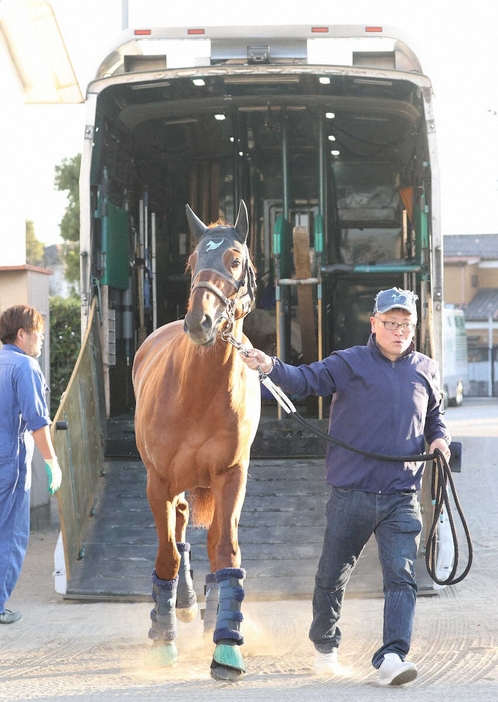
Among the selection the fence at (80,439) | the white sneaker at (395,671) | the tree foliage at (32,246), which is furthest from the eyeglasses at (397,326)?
the tree foliage at (32,246)

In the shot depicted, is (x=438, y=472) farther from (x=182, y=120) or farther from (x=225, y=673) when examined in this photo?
(x=182, y=120)

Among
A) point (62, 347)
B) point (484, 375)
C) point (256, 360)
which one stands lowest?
point (484, 375)

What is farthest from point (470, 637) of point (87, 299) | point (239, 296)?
point (87, 299)

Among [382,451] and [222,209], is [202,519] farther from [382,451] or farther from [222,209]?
[222,209]

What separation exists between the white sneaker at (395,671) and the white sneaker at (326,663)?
1.16ft

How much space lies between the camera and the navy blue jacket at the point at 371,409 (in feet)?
15.9

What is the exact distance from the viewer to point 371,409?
4.88 metres

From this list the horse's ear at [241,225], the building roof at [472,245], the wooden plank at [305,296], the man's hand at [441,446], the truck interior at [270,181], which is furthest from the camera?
the building roof at [472,245]

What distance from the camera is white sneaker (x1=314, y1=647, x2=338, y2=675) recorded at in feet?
16.3

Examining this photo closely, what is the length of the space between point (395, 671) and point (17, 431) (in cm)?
283

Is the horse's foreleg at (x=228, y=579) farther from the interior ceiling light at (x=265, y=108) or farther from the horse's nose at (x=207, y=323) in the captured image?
the interior ceiling light at (x=265, y=108)

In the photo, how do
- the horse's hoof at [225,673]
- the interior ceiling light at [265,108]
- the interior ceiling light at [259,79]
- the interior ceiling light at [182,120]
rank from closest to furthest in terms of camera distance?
the horse's hoof at [225,673] → the interior ceiling light at [259,79] → the interior ceiling light at [265,108] → the interior ceiling light at [182,120]

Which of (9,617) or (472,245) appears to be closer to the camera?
(9,617)

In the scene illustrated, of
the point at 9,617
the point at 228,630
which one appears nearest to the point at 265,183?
the point at 9,617
